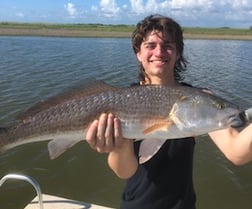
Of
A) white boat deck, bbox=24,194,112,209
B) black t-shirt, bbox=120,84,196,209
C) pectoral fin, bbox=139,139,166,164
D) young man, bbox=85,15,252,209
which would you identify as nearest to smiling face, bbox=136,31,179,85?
young man, bbox=85,15,252,209

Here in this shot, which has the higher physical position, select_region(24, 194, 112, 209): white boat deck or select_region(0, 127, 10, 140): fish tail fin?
select_region(0, 127, 10, 140): fish tail fin

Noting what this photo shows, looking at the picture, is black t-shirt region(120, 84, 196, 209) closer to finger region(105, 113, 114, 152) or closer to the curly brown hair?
finger region(105, 113, 114, 152)

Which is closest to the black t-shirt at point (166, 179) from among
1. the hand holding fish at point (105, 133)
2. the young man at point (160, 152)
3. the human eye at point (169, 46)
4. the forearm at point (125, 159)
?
the young man at point (160, 152)

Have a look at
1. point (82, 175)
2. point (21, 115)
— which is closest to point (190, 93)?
point (21, 115)

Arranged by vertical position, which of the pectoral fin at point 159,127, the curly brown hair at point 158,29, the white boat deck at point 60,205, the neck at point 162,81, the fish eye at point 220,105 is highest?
the curly brown hair at point 158,29

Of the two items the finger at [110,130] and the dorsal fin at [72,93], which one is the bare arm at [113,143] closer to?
the finger at [110,130]

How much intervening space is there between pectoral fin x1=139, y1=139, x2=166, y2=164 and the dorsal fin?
20.6 inches

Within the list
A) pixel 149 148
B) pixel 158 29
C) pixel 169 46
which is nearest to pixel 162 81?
pixel 169 46

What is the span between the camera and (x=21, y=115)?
11.5 ft

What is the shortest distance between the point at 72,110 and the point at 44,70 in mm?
21702

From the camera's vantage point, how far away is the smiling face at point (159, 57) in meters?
3.74

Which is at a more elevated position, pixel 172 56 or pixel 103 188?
pixel 172 56

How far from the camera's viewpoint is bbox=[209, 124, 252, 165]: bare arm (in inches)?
133

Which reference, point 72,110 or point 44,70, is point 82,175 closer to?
point 72,110
